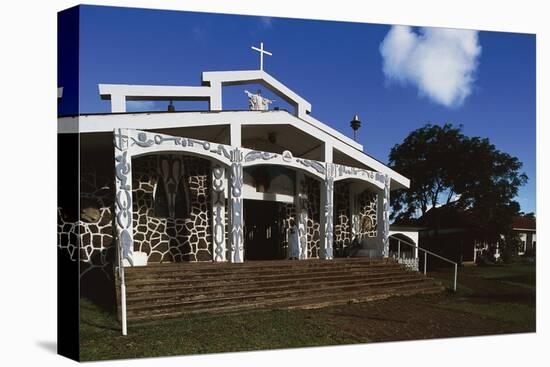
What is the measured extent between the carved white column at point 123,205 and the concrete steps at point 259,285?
376mm

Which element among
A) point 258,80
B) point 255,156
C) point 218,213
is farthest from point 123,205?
point 258,80

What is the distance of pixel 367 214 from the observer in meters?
17.4

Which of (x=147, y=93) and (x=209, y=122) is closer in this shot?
(x=147, y=93)

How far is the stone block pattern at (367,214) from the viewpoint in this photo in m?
17.3

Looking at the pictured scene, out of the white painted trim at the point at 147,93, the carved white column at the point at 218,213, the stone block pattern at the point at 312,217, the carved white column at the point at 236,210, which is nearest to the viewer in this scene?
the white painted trim at the point at 147,93

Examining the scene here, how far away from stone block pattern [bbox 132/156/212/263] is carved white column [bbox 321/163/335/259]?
2510mm

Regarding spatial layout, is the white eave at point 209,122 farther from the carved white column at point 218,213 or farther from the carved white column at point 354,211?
the carved white column at point 354,211

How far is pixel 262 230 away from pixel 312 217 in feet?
4.43

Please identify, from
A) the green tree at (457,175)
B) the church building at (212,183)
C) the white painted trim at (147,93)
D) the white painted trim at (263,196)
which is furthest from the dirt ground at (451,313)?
the white painted trim at (147,93)

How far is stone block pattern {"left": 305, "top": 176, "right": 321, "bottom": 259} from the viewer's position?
16234mm

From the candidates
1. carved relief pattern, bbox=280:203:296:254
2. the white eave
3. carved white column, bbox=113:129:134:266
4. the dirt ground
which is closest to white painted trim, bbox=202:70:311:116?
the white eave

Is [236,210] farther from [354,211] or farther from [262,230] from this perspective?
[354,211]

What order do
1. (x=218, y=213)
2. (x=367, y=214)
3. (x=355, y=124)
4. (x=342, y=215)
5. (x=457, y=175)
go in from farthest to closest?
(x=367, y=214)
(x=342, y=215)
(x=457, y=175)
(x=355, y=124)
(x=218, y=213)

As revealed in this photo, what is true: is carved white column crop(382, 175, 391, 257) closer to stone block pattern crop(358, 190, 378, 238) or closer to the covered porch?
the covered porch
